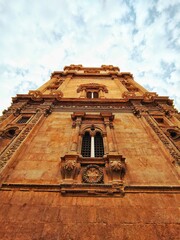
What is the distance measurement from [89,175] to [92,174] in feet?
0.47

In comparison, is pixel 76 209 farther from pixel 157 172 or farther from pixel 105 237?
pixel 157 172

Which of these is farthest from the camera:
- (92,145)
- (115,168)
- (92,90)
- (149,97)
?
(92,90)

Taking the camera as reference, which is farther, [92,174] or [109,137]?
[109,137]

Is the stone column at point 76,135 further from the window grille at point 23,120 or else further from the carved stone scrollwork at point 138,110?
the carved stone scrollwork at point 138,110

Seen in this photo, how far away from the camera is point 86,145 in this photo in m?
10.6

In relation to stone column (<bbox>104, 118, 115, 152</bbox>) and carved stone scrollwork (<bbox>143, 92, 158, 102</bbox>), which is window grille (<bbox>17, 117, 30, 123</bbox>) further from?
carved stone scrollwork (<bbox>143, 92, 158, 102</bbox>)

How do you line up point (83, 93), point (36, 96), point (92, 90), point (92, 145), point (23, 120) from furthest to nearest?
point (92, 90)
point (83, 93)
point (36, 96)
point (23, 120)
point (92, 145)

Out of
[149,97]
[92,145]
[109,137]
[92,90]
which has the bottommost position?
[92,145]

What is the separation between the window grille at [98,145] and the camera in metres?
9.89

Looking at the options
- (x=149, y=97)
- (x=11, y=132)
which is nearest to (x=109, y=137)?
(x=11, y=132)

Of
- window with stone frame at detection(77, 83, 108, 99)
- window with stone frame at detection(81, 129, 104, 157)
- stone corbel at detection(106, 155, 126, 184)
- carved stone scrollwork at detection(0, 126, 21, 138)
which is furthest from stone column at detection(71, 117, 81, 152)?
window with stone frame at detection(77, 83, 108, 99)

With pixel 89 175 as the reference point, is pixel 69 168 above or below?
above

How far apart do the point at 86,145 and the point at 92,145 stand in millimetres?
508

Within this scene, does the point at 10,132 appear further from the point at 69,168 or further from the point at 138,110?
the point at 138,110
